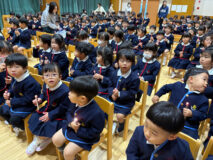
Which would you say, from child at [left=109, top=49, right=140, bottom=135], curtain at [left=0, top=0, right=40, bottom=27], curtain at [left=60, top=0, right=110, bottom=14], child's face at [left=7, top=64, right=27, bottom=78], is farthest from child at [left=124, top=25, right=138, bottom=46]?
curtain at [left=60, top=0, right=110, bottom=14]

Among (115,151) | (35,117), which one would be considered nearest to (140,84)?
(115,151)

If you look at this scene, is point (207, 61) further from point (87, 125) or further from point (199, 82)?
point (87, 125)

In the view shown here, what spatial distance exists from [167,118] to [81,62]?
1526 mm

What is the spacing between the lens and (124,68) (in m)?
1.62

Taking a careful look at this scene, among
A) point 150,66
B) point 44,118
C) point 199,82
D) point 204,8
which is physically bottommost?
point 44,118

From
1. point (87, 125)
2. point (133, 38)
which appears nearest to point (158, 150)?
point (87, 125)

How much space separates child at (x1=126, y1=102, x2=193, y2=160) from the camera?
0.73 m

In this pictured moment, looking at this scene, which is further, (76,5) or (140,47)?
(76,5)

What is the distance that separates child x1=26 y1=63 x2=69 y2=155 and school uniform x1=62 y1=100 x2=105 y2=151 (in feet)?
0.83

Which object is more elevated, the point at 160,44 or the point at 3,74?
the point at 160,44

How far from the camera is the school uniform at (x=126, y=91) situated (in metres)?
1.54

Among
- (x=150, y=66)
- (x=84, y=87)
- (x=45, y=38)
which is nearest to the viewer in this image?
(x=84, y=87)

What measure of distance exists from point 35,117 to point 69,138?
46 cm

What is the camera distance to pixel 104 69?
1841mm
